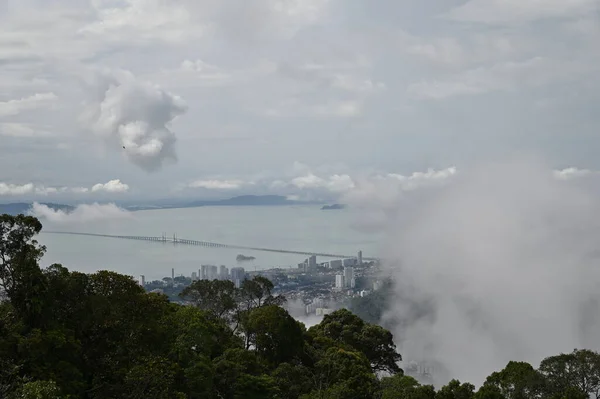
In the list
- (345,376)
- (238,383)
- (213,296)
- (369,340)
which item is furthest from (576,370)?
(213,296)

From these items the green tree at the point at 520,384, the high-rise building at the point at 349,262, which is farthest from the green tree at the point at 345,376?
the high-rise building at the point at 349,262

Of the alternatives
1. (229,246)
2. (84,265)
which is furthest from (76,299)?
(229,246)

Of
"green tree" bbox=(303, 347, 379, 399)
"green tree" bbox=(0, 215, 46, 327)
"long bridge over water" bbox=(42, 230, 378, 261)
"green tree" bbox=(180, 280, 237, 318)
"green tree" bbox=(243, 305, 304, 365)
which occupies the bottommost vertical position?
"green tree" bbox=(303, 347, 379, 399)

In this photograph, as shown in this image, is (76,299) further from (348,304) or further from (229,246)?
(229,246)

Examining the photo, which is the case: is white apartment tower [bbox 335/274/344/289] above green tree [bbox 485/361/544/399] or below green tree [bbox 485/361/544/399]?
above

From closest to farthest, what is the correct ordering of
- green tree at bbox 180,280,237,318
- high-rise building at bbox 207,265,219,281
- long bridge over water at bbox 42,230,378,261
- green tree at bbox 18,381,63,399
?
1. green tree at bbox 18,381,63,399
2. green tree at bbox 180,280,237,318
3. high-rise building at bbox 207,265,219,281
4. long bridge over water at bbox 42,230,378,261

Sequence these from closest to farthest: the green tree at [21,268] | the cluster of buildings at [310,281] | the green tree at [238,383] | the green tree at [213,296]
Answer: the green tree at [21,268] < the green tree at [238,383] < the green tree at [213,296] < the cluster of buildings at [310,281]

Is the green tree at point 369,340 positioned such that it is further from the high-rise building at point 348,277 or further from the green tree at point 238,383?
the high-rise building at point 348,277

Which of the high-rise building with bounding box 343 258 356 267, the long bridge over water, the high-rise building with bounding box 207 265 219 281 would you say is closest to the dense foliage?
the high-rise building with bounding box 207 265 219 281

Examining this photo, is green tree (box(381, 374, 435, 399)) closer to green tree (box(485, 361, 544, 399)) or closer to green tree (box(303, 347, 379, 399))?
green tree (box(303, 347, 379, 399))
